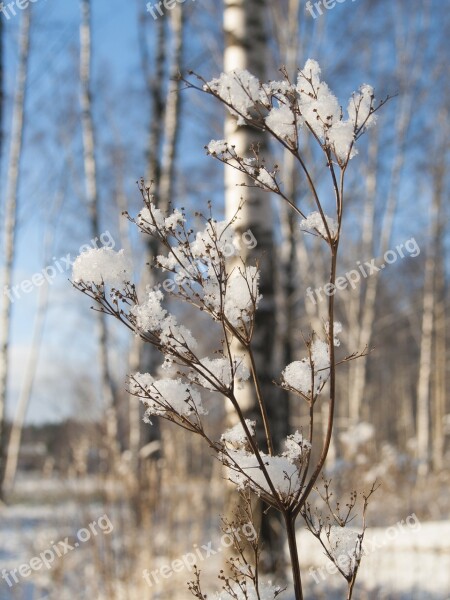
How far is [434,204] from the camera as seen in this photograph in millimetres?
9578

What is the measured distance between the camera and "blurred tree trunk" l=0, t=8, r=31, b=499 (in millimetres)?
7441

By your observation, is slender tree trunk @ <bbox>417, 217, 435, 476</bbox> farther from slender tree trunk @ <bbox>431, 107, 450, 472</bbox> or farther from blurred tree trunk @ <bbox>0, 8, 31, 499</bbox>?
blurred tree trunk @ <bbox>0, 8, 31, 499</bbox>

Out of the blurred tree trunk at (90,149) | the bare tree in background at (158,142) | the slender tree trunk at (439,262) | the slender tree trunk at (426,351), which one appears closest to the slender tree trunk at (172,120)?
the bare tree in background at (158,142)

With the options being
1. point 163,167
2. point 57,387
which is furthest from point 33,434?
point 163,167

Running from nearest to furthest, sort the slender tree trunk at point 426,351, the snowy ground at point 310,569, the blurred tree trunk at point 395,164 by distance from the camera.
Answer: the snowy ground at point 310,569, the blurred tree trunk at point 395,164, the slender tree trunk at point 426,351

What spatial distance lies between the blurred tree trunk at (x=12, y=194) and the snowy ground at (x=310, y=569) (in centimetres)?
256

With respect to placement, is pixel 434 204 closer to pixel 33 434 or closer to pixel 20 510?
pixel 20 510

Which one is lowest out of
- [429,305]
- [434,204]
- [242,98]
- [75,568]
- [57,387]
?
[75,568]

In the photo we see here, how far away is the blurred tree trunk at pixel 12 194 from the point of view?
7.44m

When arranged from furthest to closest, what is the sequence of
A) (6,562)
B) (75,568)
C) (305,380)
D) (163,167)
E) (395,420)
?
(395,420) → (163,167) → (6,562) → (75,568) → (305,380)

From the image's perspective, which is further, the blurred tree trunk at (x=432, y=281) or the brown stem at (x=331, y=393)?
the blurred tree trunk at (x=432, y=281)

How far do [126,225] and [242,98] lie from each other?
9.21 m

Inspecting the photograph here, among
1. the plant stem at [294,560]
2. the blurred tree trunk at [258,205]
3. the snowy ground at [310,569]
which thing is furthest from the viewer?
the snowy ground at [310,569]

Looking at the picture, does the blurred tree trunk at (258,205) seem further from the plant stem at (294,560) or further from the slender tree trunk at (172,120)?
the slender tree trunk at (172,120)
